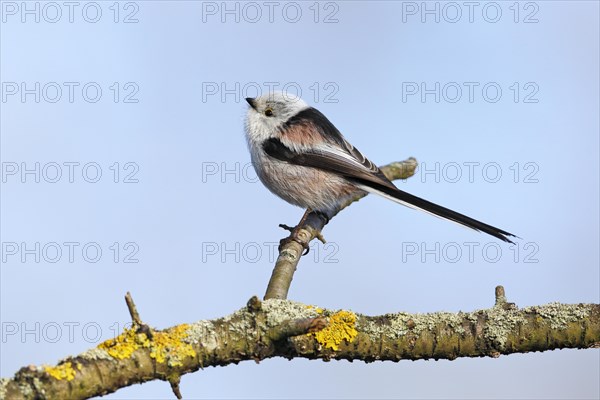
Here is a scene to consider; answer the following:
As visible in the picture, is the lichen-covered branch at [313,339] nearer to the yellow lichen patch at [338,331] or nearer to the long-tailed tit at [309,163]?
the yellow lichen patch at [338,331]

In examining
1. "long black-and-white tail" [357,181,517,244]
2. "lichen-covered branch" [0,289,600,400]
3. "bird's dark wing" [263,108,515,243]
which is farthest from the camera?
"bird's dark wing" [263,108,515,243]

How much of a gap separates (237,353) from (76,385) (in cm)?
55

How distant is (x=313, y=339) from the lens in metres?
2.65

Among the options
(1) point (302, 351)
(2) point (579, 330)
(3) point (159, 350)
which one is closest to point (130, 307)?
(3) point (159, 350)

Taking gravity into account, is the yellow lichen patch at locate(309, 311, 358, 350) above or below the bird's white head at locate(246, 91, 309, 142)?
below

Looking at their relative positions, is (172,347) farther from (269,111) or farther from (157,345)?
(269,111)

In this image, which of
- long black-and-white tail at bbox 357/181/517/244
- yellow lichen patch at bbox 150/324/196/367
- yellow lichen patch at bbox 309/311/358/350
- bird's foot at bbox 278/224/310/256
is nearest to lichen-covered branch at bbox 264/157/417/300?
bird's foot at bbox 278/224/310/256

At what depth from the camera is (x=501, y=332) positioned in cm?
272

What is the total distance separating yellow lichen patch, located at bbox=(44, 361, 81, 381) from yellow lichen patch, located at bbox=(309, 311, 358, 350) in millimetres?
828

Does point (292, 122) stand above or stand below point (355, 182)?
above

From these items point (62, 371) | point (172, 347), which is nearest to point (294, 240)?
point (172, 347)

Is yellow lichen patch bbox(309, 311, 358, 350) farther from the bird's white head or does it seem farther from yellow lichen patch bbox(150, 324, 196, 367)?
the bird's white head

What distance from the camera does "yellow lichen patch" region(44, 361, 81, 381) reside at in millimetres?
2232

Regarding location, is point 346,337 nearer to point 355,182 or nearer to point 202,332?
point 202,332
